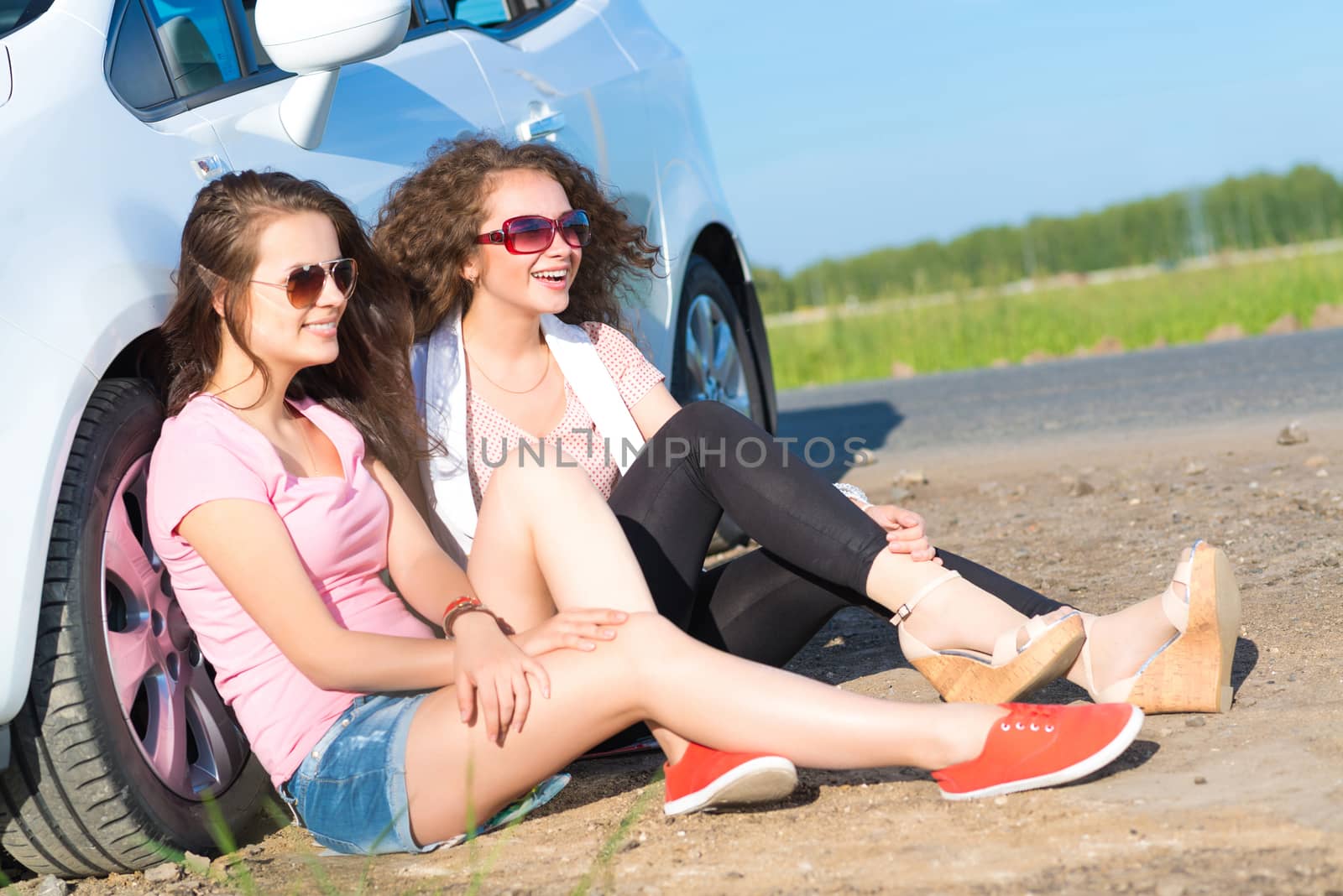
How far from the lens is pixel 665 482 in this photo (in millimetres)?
2979

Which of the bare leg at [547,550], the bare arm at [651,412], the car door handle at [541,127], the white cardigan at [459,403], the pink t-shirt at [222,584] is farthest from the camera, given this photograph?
the car door handle at [541,127]

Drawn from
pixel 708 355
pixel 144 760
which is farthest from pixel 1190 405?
pixel 144 760

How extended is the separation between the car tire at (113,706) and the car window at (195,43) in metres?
0.72

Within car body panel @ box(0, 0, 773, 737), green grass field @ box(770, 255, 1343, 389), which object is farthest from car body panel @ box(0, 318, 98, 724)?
green grass field @ box(770, 255, 1343, 389)

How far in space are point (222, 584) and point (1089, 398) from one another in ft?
23.5

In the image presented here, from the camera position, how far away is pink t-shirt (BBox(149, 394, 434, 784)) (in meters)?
2.36

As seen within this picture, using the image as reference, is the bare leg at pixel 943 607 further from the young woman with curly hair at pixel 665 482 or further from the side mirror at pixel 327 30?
the side mirror at pixel 327 30

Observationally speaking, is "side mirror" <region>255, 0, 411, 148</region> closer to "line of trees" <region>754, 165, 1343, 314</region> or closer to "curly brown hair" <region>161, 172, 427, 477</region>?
"curly brown hair" <region>161, 172, 427, 477</region>

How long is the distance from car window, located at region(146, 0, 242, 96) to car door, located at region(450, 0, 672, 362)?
824 millimetres

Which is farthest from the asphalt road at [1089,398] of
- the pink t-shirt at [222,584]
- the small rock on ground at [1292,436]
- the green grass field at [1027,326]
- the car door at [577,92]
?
the pink t-shirt at [222,584]

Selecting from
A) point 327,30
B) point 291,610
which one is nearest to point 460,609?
point 291,610

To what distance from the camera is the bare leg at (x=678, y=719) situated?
2238mm

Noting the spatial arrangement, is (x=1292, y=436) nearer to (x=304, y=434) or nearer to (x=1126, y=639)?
(x=1126, y=639)

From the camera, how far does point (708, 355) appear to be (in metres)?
4.76
